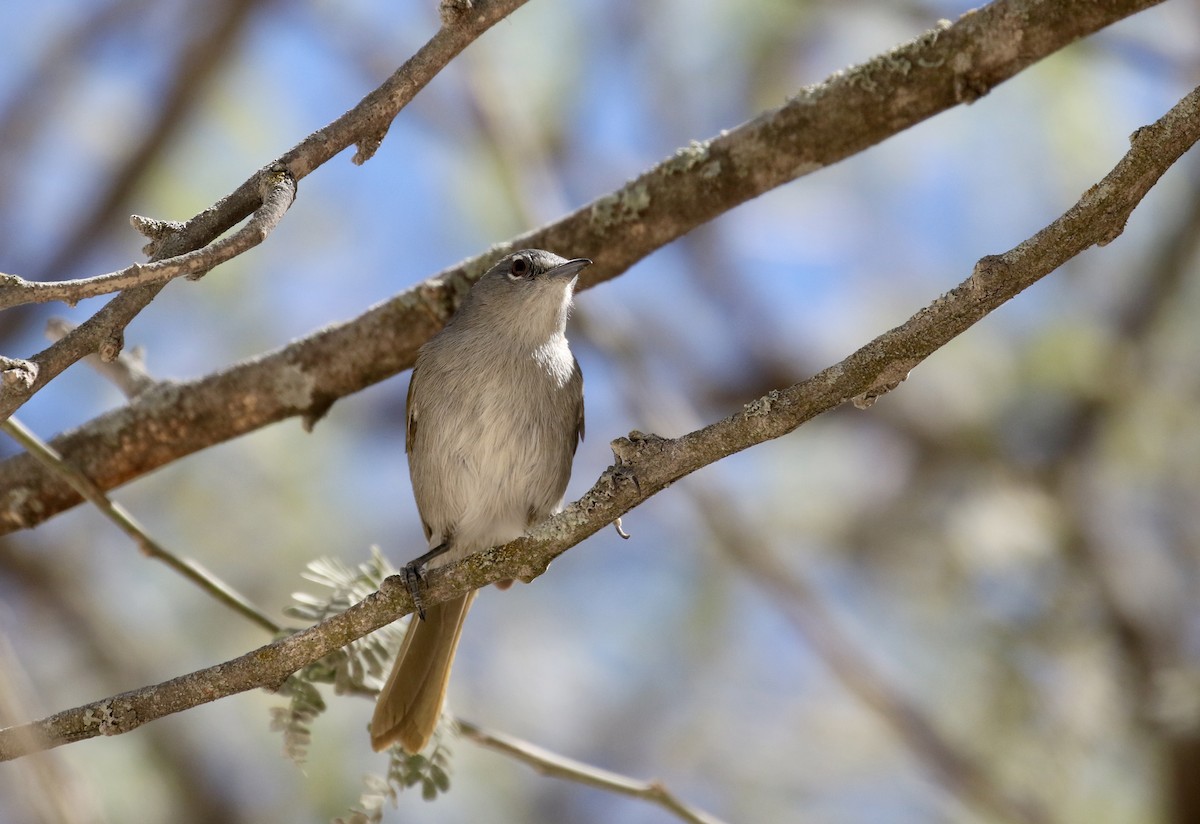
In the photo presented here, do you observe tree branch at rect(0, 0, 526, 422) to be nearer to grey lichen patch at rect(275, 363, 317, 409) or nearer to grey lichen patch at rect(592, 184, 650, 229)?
grey lichen patch at rect(592, 184, 650, 229)

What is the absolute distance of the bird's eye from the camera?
4.17 meters

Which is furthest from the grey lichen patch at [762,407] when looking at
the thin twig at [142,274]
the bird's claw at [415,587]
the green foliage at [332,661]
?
the green foliage at [332,661]

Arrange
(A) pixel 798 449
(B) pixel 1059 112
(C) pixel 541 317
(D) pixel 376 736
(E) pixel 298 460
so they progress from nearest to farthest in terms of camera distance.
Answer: (D) pixel 376 736 < (C) pixel 541 317 < (B) pixel 1059 112 < (E) pixel 298 460 < (A) pixel 798 449

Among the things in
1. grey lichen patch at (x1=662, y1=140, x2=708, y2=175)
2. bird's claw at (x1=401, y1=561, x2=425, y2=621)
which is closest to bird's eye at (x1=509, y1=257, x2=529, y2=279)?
grey lichen patch at (x1=662, y1=140, x2=708, y2=175)

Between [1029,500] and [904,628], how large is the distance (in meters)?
1.16

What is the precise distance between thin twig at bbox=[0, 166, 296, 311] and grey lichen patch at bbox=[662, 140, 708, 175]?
178 centimetres

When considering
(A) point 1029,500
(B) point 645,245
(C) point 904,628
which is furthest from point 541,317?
(C) point 904,628

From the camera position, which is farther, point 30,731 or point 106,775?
point 106,775

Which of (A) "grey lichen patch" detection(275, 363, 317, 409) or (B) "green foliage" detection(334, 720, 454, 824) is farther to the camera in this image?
(A) "grey lichen patch" detection(275, 363, 317, 409)

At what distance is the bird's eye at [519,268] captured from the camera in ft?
13.7

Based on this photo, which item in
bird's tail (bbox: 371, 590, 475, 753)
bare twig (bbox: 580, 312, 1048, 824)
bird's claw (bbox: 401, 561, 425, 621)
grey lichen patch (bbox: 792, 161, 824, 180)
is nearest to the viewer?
bird's claw (bbox: 401, 561, 425, 621)

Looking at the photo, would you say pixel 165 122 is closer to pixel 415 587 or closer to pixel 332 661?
pixel 332 661

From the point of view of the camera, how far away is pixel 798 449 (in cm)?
770

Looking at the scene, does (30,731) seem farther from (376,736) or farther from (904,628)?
(904,628)
